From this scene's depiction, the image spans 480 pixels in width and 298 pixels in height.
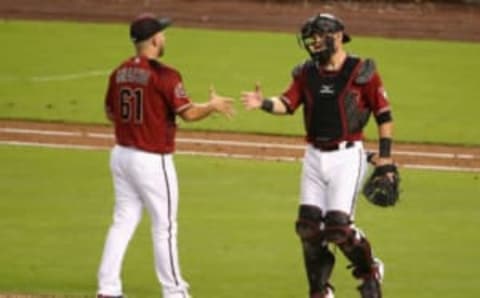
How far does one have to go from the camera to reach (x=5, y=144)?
20656 millimetres

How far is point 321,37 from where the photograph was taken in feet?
41.1

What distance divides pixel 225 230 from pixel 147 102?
3.82 meters

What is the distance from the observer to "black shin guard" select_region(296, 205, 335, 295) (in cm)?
1245

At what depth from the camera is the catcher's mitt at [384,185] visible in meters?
12.6

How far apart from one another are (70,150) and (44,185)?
8.04 ft

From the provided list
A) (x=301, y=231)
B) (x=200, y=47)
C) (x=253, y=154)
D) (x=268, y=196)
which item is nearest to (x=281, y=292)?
(x=301, y=231)

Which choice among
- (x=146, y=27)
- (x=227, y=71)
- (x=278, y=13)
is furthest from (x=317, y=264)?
(x=278, y=13)

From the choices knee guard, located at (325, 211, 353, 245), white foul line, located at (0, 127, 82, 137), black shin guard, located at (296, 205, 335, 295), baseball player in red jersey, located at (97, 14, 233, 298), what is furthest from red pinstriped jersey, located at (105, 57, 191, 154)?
white foul line, located at (0, 127, 82, 137)

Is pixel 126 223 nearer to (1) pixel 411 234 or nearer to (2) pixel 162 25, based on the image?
(2) pixel 162 25

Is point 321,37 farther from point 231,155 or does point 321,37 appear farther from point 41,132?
point 41,132

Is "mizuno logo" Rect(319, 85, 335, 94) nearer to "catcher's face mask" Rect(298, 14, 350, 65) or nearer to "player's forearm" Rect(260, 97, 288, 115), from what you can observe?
"catcher's face mask" Rect(298, 14, 350, 65)

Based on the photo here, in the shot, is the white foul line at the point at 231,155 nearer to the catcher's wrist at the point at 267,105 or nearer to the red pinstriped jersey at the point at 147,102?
the catcher's wrist at the point at 267,105

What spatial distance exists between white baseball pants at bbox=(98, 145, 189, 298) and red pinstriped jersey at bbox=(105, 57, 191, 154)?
99mm

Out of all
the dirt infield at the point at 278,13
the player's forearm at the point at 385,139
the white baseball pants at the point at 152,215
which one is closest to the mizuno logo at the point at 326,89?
the player's forearm at the point at 385,139
